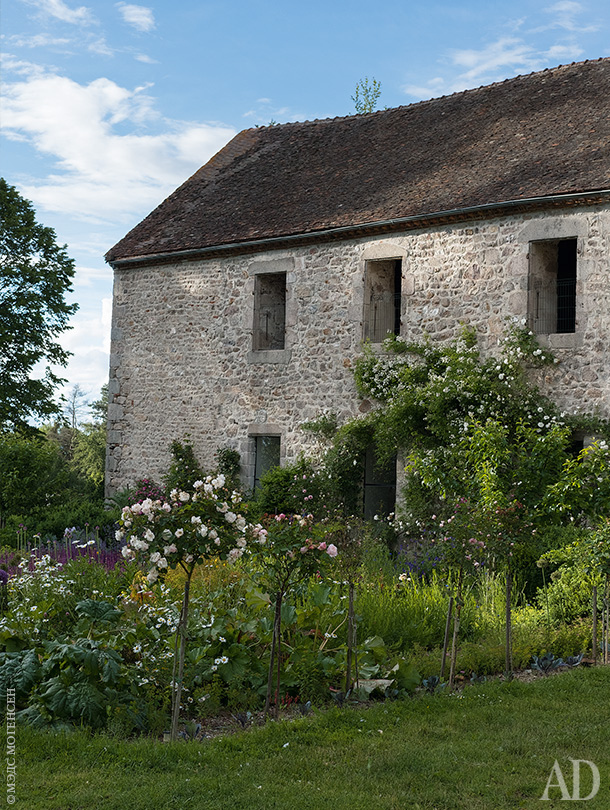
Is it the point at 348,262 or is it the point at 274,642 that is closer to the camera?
the point at 274,642

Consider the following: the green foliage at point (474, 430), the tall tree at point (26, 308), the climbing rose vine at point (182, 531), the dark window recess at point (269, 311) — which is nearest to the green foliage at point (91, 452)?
the tall tree at point (26, 308)

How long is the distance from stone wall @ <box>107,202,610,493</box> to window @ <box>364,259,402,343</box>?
0.15 m

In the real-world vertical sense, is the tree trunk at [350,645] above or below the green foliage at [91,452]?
below

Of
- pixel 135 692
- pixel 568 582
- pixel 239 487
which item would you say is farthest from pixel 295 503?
pixel 135 692

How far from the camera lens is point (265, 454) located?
13531 mm

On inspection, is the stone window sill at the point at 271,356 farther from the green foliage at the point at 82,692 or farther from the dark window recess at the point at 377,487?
the green foliage at the point at 82,692

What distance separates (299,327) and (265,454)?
2038mm

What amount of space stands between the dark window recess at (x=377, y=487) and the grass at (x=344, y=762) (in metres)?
6.93

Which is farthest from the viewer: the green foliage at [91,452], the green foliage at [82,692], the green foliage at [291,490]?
the green foliage at [91,452]

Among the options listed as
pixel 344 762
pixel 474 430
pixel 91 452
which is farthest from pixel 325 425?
pixel 91 452

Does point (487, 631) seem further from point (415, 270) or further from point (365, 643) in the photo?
point (415, 270)

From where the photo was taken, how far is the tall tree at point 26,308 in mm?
20484

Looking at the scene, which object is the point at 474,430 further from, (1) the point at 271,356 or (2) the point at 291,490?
(1) the point at 271,356

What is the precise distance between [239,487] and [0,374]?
9.49 metres
